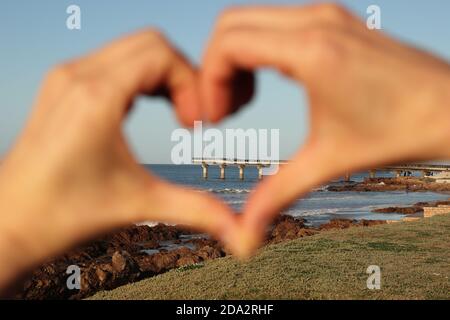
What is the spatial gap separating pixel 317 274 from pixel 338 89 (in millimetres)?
9404

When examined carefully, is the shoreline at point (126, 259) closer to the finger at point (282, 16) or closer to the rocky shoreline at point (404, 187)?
the finger at point (282, 16)

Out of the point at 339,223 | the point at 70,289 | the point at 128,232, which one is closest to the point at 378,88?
the point at 70,289

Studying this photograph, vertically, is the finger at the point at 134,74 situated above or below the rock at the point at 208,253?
above

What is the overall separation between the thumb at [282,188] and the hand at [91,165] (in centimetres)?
5

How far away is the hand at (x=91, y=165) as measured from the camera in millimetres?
1148

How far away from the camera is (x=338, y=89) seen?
3.34 ft

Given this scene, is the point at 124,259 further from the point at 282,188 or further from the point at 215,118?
the point at 282,188

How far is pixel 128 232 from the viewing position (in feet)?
68.0

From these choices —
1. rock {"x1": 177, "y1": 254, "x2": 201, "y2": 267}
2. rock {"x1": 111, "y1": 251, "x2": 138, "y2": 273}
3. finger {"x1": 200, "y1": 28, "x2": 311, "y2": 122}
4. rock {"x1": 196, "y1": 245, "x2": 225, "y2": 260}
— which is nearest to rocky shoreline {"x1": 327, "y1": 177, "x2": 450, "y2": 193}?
rock {"x1": 196, "y1": 245, "x2": 225, "y2": 260}

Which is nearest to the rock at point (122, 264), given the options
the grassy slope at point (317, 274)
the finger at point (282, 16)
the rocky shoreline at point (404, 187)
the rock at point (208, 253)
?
the grassy slope at point (317, 274)

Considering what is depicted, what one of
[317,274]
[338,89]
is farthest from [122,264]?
[338,89]

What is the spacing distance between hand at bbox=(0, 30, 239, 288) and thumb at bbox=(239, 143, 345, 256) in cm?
5
